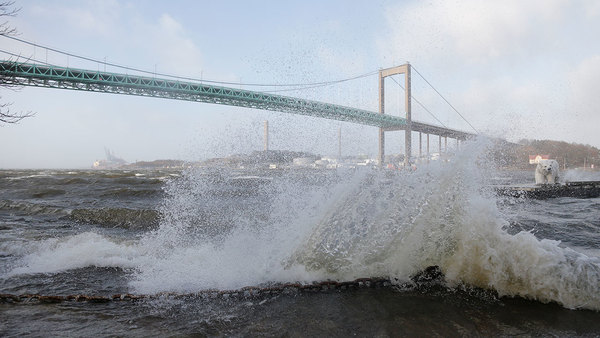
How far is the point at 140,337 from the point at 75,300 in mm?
1164

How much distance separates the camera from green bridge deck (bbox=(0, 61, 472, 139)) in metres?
27.8

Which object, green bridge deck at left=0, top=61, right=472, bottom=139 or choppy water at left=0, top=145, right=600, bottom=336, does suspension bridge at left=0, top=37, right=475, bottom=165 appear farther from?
choppy water at left=0, top=145, right=600, bottom=336

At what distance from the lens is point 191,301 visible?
9.69 ft

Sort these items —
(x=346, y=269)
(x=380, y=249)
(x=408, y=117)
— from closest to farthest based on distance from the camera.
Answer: (x=346, y=269) → (x=380, y=249) → (x=408, y=117)

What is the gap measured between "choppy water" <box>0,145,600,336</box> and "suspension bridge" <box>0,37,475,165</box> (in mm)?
23478

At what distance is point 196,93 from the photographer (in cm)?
3278

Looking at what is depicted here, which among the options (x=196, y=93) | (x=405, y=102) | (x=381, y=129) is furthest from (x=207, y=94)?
(x=405, y=102)

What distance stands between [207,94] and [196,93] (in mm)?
1056

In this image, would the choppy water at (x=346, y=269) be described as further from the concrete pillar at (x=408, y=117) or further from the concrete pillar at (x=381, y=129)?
the concrete pillar at (x=381, y=129)

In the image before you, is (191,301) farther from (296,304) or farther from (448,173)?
(448,173)

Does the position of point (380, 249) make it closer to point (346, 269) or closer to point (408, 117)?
point (346, 269)

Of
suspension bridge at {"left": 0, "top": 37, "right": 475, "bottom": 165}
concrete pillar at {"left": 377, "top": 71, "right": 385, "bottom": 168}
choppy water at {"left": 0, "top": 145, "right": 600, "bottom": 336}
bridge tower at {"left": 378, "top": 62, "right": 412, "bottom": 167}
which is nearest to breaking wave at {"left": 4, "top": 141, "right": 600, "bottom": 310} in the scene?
choppy water at {"left": 0, "top": 145, "right": 600, "bottom": 336}

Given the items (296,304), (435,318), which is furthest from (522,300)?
(296,304)

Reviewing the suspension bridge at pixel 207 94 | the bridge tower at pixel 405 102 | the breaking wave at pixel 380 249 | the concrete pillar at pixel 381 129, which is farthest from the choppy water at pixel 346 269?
the concrete pillar at pixel 381 129
